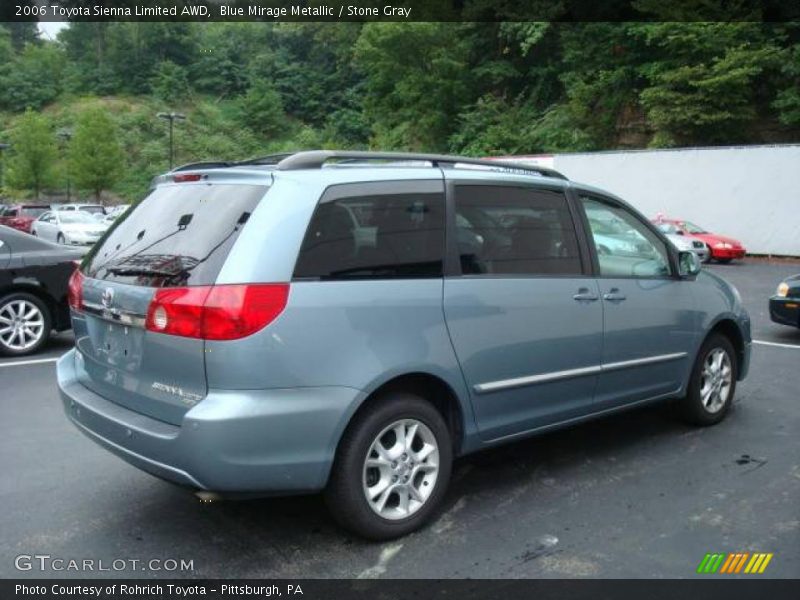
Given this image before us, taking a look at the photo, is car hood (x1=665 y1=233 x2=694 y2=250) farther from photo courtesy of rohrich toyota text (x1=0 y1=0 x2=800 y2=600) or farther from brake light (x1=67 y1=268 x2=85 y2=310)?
brake light (x1=67 y1=268 x2=85 y2=310)

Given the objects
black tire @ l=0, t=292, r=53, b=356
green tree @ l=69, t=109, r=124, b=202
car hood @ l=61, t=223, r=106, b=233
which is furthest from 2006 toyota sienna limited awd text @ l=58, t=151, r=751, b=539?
green tree @ l=69, t=109, r=124, b=202

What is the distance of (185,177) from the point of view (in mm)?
3811

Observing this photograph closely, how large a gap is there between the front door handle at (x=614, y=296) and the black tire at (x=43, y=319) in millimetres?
6221

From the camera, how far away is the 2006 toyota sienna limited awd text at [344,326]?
3135 millimetres

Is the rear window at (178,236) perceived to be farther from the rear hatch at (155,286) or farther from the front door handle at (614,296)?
the front door handle at (614,296)

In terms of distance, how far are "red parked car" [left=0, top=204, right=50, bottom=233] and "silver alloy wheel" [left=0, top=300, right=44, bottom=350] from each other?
27.6 meters

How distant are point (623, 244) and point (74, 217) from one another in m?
29.0

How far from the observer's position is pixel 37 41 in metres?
117

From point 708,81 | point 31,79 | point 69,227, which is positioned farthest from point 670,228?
point 31,79

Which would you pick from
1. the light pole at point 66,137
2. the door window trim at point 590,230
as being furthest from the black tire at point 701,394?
the light pole at point 66,137

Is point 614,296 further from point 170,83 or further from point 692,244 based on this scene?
point 170,83

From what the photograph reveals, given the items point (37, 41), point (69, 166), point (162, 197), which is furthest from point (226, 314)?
point (37, 41)
